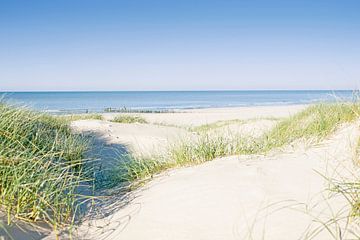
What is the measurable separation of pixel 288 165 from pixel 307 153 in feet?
1.77

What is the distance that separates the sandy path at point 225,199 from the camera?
2580mm

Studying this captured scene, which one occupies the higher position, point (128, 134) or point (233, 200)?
point (233, 200)

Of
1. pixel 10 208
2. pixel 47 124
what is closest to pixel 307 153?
pixel 10 208

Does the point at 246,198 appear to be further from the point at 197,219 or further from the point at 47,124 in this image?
the point at 47,124

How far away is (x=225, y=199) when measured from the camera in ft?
9.80

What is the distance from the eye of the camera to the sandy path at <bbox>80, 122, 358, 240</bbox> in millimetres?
2580

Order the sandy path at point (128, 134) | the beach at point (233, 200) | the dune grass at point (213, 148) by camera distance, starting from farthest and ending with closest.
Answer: the sandy path at point (128, 134) → the dune grass at point (213, 148) → the beach at point (233, 200)

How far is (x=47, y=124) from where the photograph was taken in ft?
21.6

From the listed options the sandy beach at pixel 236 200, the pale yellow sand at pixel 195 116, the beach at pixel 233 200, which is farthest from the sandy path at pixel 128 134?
the sandy beach at pixel 236 200

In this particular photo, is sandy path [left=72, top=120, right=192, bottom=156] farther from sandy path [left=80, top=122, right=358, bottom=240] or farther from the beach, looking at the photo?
sandy path [left=80, top=122, right=358, bottom=240]

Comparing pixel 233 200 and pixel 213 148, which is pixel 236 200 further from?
pixel 213 148

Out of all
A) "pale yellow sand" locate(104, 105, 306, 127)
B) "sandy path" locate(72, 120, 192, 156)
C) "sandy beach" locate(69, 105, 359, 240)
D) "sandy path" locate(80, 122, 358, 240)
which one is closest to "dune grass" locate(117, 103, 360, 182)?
"sandy beach" locate(69, 105, 359, 240)

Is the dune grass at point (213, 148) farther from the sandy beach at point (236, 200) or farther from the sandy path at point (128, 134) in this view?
the sandy path at point (128, 134)

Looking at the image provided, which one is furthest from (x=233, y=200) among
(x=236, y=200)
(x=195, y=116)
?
(x=195, y=116)
